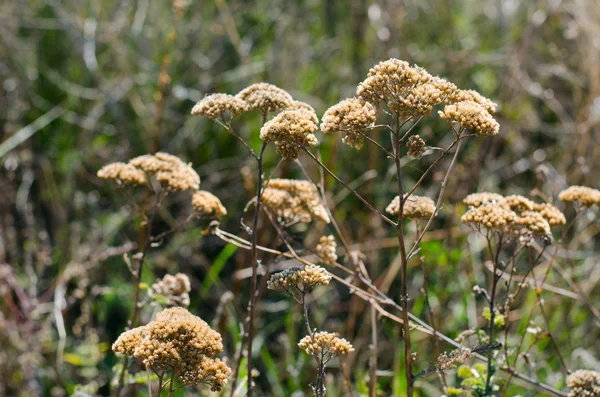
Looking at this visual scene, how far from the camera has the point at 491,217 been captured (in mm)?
2316

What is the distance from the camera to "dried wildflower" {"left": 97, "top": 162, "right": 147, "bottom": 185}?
107 inches

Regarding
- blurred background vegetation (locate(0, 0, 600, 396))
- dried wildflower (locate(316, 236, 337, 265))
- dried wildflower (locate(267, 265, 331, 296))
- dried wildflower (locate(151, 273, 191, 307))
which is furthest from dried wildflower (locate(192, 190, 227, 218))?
blurred background vegetation (locate(0, 0, 600, 396))

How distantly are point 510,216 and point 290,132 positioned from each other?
846 millimetres

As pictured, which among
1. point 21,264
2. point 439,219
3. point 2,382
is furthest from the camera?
point 439,219

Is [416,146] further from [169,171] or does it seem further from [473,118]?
[169,171]

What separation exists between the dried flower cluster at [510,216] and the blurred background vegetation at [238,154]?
3.93ft

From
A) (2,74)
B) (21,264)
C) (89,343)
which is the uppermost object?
(2,74)

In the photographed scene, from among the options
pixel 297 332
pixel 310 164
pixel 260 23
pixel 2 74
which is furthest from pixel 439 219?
pixel 2 74

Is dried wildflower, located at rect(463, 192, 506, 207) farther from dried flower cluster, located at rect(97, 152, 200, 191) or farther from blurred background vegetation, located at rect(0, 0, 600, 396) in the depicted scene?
blurred background vegetation, located at rect(0, 0, 600, 396)

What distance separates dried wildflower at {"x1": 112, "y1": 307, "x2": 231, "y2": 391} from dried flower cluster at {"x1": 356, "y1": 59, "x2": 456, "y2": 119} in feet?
3.00

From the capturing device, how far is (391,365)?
15.0 ft

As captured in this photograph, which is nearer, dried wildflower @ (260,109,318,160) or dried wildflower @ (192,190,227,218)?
dried wildflower @ (260,109,318,160)

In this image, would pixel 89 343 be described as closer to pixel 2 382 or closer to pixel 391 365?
pixel 2 382

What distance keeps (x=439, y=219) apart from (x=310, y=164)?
4.05 feet
